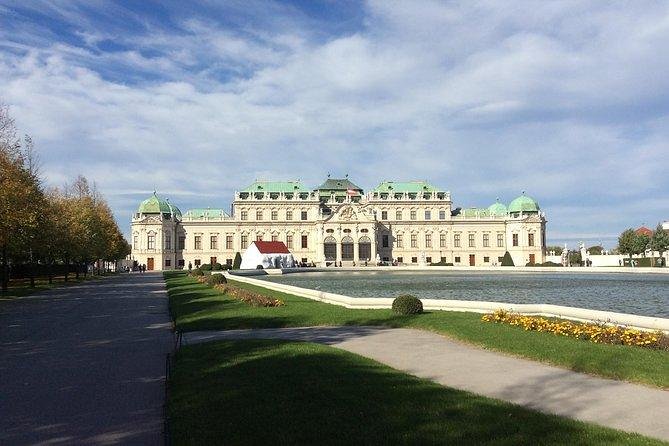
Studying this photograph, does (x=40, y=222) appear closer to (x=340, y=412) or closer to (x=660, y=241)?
(x=340, y=412)

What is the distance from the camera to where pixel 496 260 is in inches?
4801

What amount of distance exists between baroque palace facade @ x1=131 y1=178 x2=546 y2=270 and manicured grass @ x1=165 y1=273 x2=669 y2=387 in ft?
295

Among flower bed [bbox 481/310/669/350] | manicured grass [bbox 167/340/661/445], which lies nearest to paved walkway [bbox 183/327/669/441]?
manicured grass [bbox 167/340/661/445]

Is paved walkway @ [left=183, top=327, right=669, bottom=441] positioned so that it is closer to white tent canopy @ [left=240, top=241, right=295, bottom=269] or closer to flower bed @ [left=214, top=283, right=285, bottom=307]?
flower bed @ [left=214, top=283, right=285, bottom=307]

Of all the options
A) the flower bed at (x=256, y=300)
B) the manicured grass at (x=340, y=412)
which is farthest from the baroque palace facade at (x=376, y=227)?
the manicured grass at (x=340, y=412)

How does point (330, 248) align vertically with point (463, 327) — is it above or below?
above

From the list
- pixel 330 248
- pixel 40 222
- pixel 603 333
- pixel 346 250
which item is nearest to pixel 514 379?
pixel 603 333

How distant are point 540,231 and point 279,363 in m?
116

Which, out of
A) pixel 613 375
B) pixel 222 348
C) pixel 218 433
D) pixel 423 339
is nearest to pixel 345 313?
pixel 423 339

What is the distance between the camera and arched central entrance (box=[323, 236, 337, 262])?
4569 inches

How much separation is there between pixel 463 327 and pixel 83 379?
10821 mm

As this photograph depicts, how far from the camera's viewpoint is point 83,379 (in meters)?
12.3

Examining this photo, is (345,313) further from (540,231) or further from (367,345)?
(540,231)

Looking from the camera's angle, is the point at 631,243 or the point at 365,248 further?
the point at 365,248
